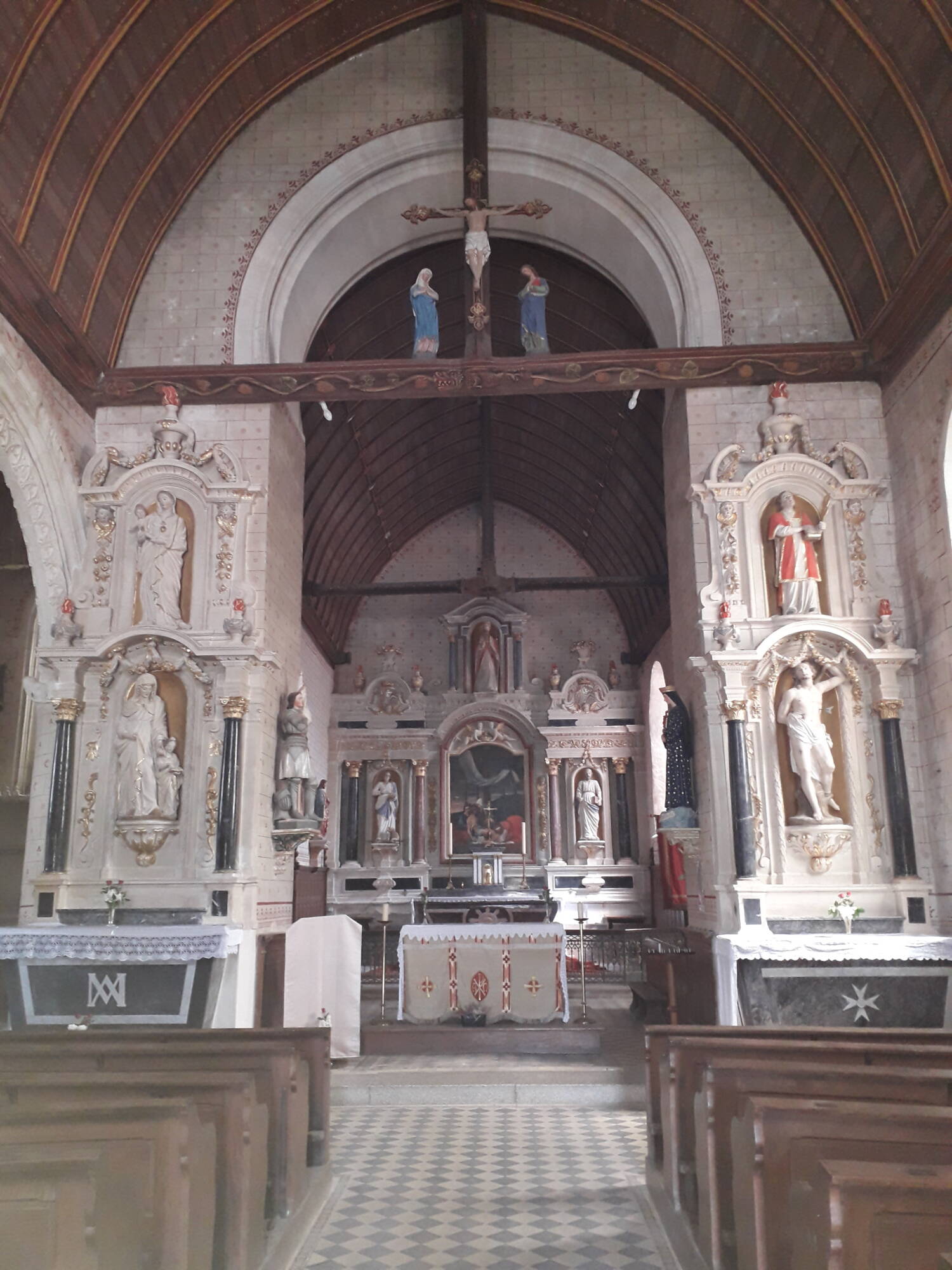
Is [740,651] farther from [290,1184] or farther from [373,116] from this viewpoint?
[373,116]

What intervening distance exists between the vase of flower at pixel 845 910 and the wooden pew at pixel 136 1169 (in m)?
7.05

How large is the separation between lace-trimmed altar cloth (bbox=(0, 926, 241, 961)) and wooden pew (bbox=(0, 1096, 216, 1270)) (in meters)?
5.47

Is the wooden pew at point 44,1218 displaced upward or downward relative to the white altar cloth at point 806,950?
downward

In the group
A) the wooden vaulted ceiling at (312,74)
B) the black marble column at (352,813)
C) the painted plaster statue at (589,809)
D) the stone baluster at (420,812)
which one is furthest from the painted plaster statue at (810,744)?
the black marble column at (352,813)

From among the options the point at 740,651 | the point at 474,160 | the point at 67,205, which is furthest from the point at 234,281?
the point at 740,651

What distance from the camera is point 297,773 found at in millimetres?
10523

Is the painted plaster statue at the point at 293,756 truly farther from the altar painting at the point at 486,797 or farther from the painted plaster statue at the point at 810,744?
the altar painting at the point at 486,797

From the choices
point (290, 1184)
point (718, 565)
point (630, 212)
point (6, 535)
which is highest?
point (630, 212)

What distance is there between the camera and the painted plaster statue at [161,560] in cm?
1027

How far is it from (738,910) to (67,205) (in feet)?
29.2

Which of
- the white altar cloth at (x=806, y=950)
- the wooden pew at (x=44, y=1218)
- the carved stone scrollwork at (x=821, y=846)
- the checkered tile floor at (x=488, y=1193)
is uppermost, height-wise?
the carved stone scrollwork at (x=821, y=846)

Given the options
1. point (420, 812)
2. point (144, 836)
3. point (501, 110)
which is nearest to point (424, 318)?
point (501, 110)

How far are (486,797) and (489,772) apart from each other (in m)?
0.49

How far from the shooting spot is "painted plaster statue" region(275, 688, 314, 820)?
34.3 feet
